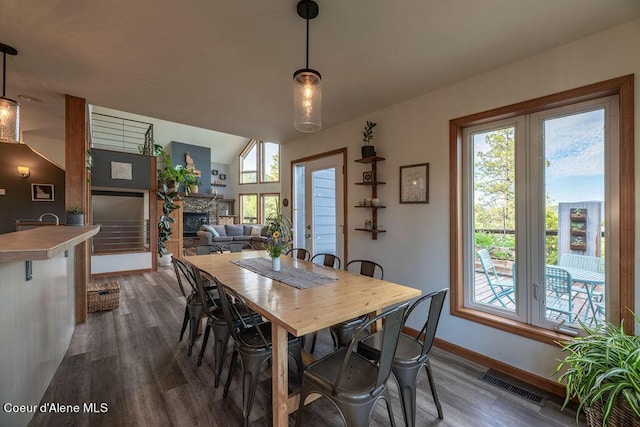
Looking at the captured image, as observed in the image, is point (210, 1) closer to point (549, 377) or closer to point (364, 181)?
point (364, 181)

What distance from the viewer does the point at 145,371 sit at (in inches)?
88.7

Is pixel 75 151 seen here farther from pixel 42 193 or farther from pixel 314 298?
pixel 42 193

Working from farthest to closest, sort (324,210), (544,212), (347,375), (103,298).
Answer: (324,210) → (103,298) → (544,212) → (347,375)

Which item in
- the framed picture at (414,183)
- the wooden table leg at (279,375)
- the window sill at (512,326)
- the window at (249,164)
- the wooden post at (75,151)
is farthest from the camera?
the window at (249,164)

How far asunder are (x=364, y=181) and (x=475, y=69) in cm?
153

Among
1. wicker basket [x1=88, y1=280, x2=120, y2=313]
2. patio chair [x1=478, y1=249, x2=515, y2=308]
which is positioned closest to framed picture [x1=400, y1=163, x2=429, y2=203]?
patio chair [x1=478, y1=249, x2=515, y2=308]

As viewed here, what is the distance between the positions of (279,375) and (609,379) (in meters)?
1.63

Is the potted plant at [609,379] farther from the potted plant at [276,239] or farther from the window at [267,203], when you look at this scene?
the window at [267,203]

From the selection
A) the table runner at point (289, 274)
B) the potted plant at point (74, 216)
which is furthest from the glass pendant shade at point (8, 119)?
the table runner at point (289, 274)

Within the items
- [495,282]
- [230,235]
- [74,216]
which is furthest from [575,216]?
[230,235]

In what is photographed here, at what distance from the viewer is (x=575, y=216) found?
207 cm

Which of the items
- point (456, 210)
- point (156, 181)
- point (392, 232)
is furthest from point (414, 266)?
point (156, 181)

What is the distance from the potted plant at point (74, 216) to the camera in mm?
2854

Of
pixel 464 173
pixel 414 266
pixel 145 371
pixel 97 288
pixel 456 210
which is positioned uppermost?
pixel 464 173
